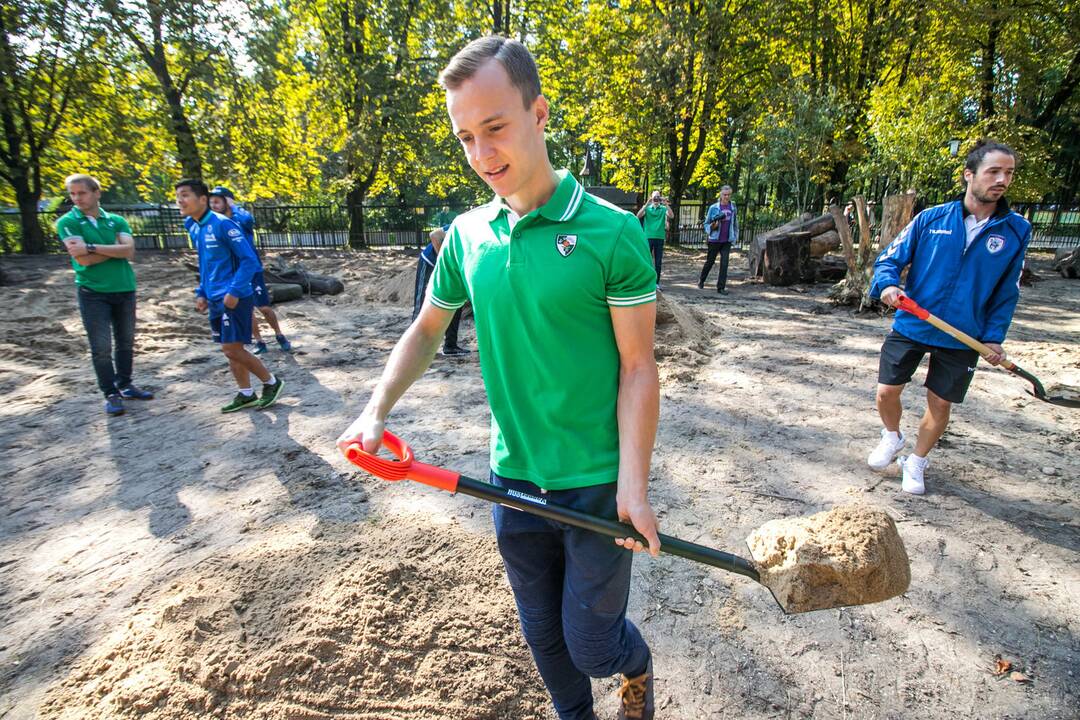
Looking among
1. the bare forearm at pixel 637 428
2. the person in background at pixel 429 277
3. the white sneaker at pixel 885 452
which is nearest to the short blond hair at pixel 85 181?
the person in background at pixel 429 277

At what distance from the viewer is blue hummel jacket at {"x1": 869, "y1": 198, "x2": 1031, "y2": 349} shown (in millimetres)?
3178

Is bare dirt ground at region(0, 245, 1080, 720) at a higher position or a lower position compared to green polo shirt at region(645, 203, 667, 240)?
lower

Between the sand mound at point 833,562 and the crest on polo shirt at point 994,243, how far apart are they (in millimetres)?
2116

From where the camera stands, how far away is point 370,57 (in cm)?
1794

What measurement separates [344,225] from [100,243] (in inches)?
710

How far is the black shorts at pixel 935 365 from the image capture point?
330 centimetres

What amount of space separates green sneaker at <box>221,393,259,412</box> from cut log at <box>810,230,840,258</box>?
11.3 meters

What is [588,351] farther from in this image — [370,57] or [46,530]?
[370,57]

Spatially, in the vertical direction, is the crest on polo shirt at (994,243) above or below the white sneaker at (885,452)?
above

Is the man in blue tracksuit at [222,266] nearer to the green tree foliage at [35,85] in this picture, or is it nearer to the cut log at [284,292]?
the cut log at [284,292]

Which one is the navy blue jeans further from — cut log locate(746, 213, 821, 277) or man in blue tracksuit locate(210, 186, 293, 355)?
cut log locate(746, 213, 821, 277)

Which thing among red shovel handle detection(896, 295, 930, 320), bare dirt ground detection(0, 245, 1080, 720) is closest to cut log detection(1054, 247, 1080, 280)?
bare dirt ground detection(0, 245, 1080, 720)

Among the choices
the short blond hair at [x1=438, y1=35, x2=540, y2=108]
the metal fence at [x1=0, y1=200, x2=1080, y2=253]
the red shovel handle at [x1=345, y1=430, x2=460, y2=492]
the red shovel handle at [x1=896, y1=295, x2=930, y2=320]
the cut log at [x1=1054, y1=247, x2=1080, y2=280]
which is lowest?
the red shovel handle at [x1=345, y1=430, x2=460, y2=492]

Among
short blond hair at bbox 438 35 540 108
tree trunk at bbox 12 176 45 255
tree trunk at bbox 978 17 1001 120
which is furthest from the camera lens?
tree trunk at bbox 12 176 45 255
